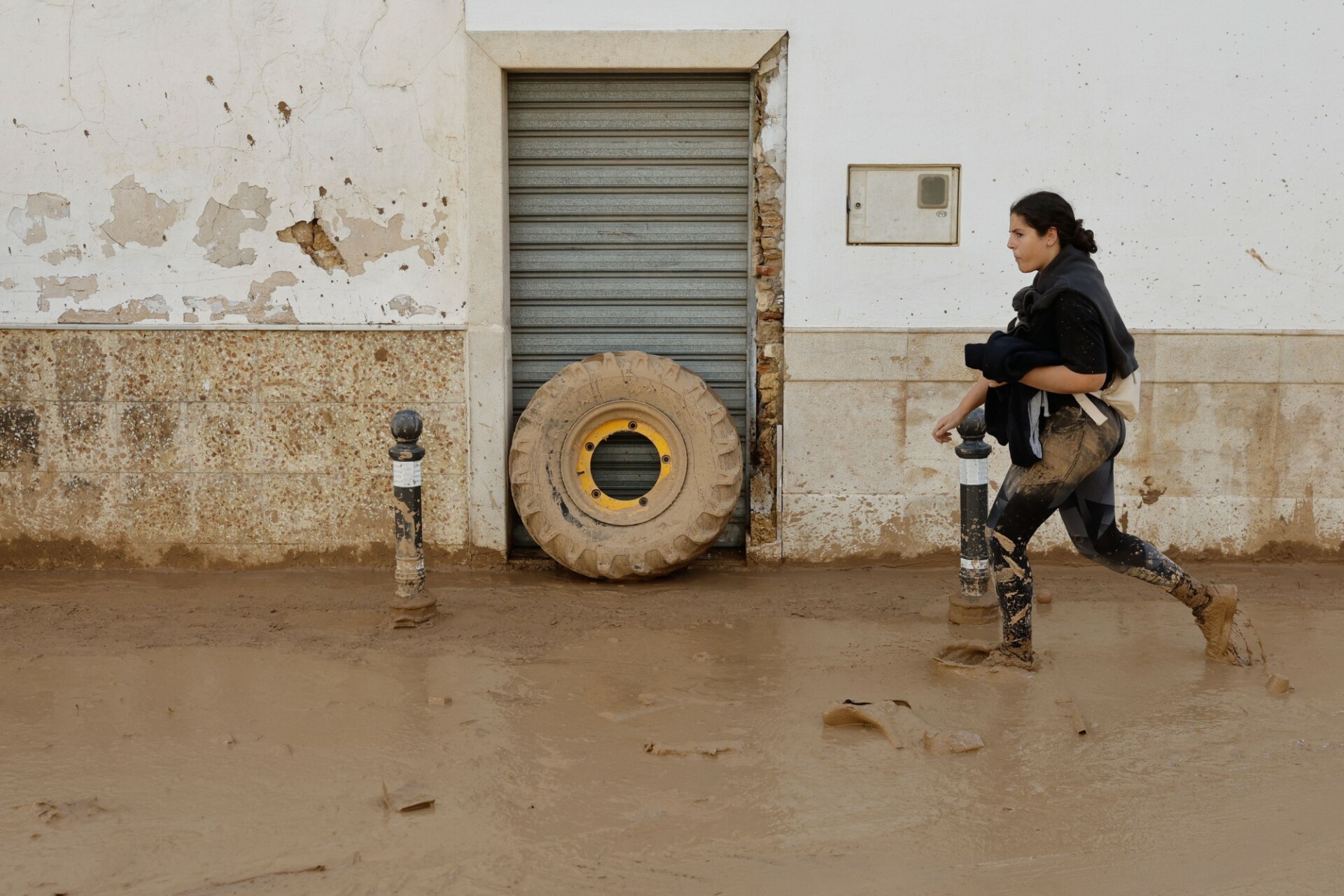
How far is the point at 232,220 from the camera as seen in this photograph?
21.8 feet

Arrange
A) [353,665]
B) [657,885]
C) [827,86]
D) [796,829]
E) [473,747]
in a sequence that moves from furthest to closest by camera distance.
Result: 1. [827,86]
2. [353,665]
3. [473,747]
4. [796,829]
5. [657,885]

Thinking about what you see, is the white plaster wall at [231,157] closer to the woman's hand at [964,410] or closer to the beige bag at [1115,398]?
the woman's hand at [964,410]

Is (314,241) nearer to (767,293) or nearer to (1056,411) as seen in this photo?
(767,293)

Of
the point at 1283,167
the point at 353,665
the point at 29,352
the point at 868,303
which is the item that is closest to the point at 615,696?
the point at 353,665

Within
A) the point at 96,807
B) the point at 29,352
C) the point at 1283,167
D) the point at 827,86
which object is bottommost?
the point at 96,807

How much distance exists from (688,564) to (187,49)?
3974 mm

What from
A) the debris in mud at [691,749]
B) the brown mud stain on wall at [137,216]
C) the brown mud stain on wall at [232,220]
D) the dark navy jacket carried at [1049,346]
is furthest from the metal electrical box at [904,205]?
the brown mud stain on wall at [137,216]

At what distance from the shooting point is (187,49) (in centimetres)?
655

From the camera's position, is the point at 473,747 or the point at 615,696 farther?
the point at 615,696

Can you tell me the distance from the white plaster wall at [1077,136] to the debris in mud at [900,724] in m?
2.91

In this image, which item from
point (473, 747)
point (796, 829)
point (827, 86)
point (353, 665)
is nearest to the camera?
point (796, 829)

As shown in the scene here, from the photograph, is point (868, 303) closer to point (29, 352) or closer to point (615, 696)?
point (615, 696)

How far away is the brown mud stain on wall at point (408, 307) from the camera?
670 cm

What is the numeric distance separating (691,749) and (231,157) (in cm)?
447
